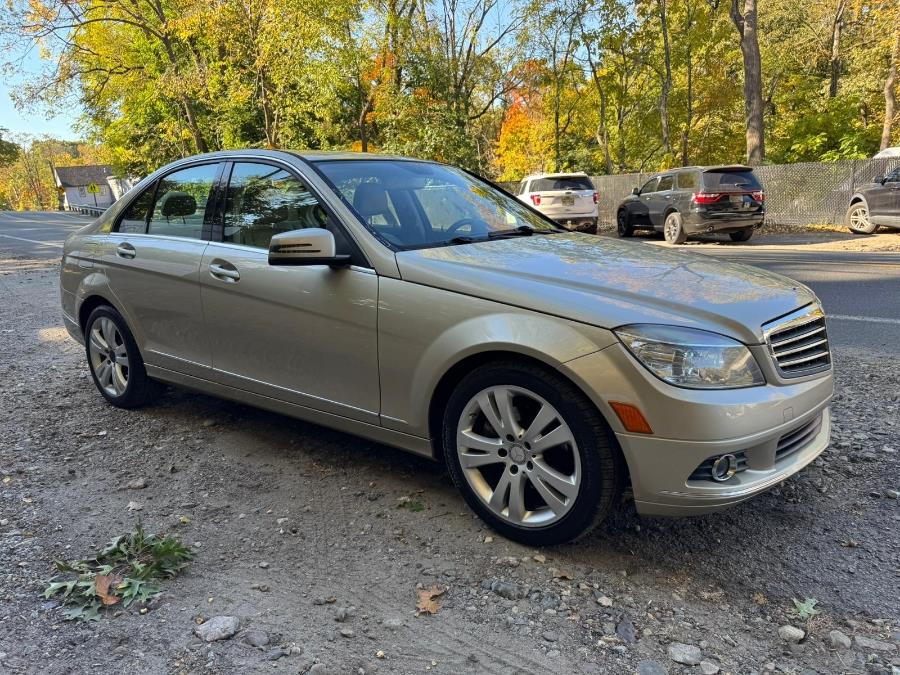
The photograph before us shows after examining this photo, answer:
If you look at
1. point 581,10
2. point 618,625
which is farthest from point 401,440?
point 581,10

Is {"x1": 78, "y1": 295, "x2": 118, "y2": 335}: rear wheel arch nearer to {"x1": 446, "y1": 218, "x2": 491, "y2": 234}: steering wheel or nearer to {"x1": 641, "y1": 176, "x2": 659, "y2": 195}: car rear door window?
{"x1": 446, "y1": 218, "x2": 491, "y2": 234}: steering wheel

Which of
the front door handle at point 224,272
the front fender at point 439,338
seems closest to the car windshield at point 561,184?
the front door handle at point 224,272

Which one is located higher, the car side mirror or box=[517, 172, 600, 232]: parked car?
box=[517, 172, 600, 232]: parked car

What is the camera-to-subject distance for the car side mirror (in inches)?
122

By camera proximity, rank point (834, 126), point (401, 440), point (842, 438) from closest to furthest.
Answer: point (401, 440)
point (842, 438)
point (834, 126)

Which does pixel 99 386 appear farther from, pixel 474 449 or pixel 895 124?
pixel 895 124

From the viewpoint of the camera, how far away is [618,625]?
238 centimetres

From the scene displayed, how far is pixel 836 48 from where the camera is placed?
32.8 m

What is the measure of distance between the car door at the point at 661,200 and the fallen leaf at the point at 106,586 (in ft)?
50.9

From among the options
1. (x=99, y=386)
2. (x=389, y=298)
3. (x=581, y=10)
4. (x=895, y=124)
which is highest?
(x=581, y=10)

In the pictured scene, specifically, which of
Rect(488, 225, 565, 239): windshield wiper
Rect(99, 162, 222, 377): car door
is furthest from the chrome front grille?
Rect(99, 162, 222, 377): car door

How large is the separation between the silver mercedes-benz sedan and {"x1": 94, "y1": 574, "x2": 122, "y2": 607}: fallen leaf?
1.15 m

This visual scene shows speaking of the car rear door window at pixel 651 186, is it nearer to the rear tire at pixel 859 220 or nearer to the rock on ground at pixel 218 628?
the rear tire at pixel 859 220

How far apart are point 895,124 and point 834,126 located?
2.42 m
